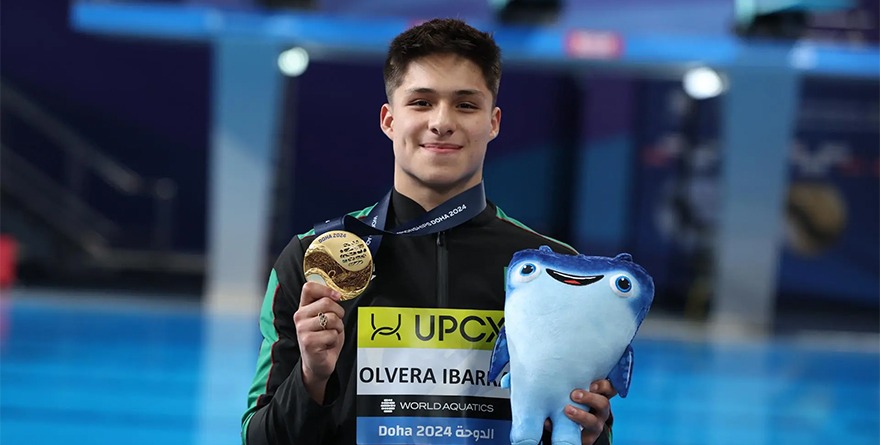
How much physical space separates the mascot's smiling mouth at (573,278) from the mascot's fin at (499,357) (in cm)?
12

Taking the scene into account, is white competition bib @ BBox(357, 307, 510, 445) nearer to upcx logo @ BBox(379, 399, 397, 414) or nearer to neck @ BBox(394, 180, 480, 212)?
upcx logo @ BBox(379, 399, 397, 414)

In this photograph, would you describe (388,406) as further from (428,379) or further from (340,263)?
(340,263)

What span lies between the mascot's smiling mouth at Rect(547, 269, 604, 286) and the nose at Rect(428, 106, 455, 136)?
0.27 metres

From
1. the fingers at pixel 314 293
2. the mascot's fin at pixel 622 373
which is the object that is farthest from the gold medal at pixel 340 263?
the mascot's fin at pixel 622 373

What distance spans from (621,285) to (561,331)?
12 cm

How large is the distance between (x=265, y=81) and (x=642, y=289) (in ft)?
33.1

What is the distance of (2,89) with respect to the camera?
48.3 feet

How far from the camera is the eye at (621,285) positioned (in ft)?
5.69

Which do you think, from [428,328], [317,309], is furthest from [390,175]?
[317,309]

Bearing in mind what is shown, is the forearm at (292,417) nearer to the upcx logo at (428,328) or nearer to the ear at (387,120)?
the upcx logo at (428,328)

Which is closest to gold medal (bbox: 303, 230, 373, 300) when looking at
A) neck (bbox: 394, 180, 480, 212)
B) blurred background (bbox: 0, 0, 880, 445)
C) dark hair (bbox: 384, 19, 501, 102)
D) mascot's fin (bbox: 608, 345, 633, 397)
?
neck (bbox: 394, 180, 480, 212)

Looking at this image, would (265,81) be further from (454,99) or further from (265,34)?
(454,99)

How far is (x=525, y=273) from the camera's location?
5.79 feet

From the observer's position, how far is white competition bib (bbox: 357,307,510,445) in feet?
Answer: 5.92
